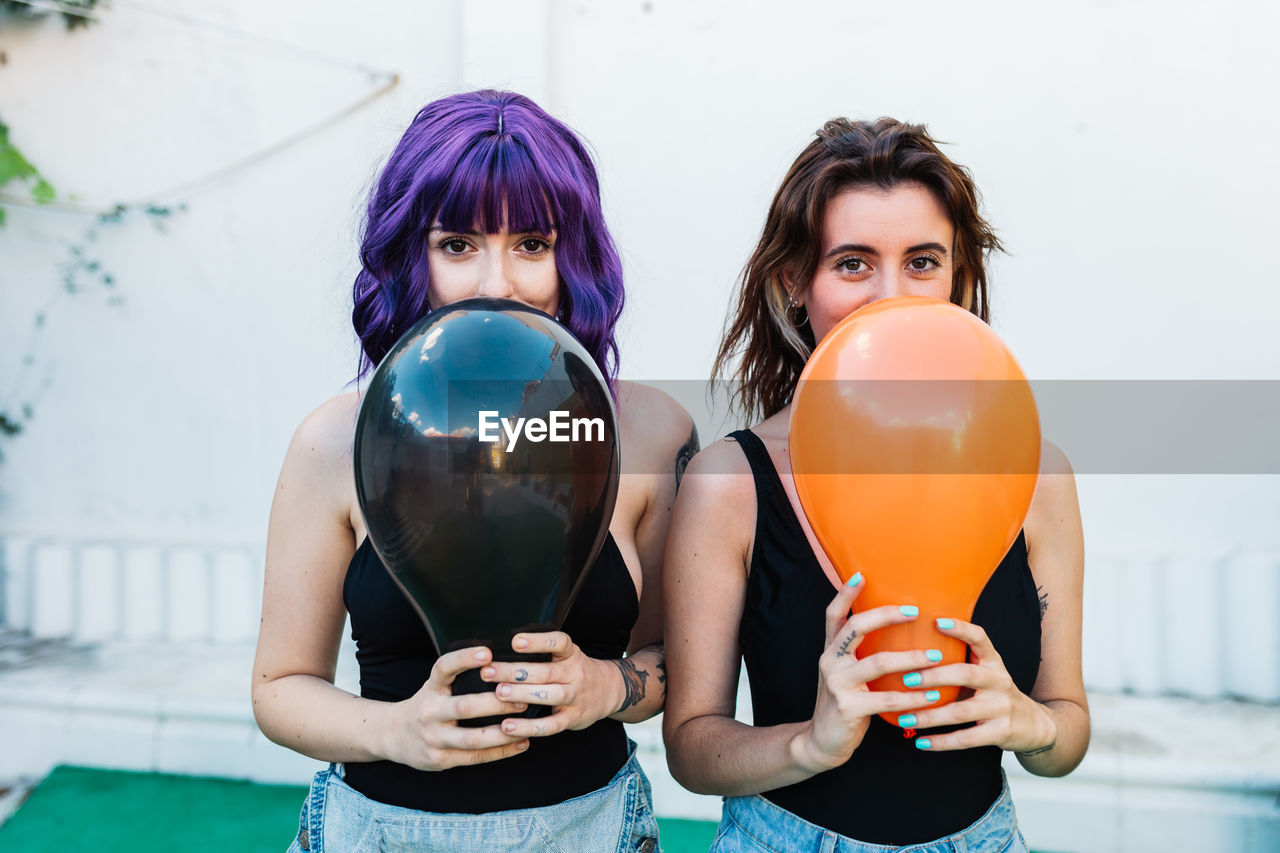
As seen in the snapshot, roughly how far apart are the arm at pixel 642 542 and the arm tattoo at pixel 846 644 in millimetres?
246

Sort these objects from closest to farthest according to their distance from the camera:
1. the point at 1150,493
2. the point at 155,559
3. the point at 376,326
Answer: the point at 376,326 → the point at 1150,493 → the point at 155,559

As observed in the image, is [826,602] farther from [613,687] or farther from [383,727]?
[383,727]

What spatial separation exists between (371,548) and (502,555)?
317 millimetres

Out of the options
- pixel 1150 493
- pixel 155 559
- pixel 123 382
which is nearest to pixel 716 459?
pixel 1150 493

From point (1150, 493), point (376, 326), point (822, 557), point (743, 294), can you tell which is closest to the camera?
point (822, 557)

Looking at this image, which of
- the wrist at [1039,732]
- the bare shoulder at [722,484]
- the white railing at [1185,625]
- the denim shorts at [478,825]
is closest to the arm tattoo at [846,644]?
the wrist at [1039,732]

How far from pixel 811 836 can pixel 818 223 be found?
744 mm

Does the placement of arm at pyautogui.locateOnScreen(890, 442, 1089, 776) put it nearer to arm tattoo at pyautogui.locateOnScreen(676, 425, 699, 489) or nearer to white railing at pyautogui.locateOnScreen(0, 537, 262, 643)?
arm tattoo at pyautogui.locateOnScreen(676, 425, 699, 489)

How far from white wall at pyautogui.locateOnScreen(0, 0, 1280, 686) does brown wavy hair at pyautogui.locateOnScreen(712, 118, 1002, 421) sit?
44.5 inches

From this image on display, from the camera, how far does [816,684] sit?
3.58 ft

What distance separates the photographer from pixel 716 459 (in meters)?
1.18

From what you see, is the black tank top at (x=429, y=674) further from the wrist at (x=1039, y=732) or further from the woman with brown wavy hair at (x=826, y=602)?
the wrist at (x=1039, y=732)

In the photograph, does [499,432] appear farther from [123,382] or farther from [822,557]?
[123,382]

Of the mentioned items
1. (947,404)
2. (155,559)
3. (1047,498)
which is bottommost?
(155,559)
